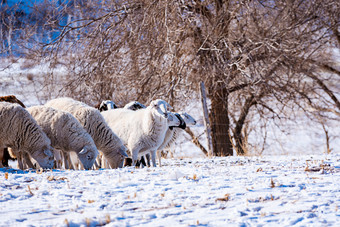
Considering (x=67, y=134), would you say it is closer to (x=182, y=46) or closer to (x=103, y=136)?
(x=103, y=136)

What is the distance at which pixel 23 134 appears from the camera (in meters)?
7.62

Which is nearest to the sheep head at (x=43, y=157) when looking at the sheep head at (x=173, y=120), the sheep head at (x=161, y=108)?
the sheep head at (x=161, y=108)

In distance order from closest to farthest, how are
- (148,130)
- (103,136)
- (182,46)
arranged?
(148,130), (103,136), (182,46)

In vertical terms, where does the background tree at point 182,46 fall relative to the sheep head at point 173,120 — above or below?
above

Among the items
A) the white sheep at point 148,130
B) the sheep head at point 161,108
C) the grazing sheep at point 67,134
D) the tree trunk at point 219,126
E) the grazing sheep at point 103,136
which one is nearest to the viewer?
the sheep head at point 161,108

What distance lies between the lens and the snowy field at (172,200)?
3.29 m

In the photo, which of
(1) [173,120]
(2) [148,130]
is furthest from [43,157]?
(1) [173,120]

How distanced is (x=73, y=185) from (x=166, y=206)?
56.4 inches

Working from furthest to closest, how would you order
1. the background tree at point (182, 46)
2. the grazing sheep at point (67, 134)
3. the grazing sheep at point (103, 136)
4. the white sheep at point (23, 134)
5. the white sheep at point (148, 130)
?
A: 1. the background tree at point (182, 46)
2. the grazing sheep at point (103, 136)
3. the white sheep at point (148, 130)
4. the grazing sheep at point (67, 134)
5. the white sheep at point (23, 134)

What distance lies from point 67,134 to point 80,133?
10.1 inches

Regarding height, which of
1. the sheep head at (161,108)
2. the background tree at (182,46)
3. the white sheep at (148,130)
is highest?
the background tree at (182,46)

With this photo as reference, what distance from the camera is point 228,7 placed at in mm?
12055

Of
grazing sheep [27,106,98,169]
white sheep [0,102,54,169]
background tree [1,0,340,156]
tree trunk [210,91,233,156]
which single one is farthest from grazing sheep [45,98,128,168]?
tree trunk [210,91,233,156]

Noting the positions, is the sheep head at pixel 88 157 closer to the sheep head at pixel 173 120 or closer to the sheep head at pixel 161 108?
the sheep head at pixel 161 108
